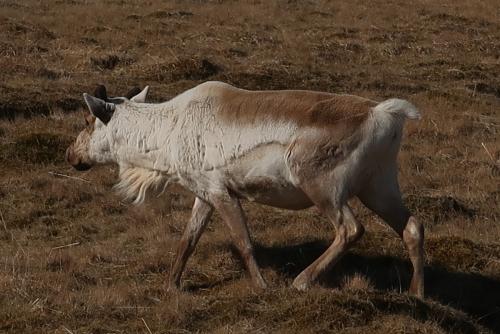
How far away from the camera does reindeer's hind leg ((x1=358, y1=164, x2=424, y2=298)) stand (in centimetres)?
889

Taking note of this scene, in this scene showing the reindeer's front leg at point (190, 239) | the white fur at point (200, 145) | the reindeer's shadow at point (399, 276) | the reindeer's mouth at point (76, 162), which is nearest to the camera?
the white fur at point (200, 145)

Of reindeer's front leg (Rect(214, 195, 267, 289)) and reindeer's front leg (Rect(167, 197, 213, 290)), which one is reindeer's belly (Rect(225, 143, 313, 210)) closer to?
reindeer's front leg (Rect(214, 195, 267, 289))

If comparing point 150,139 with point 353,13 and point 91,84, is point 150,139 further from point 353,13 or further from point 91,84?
point 353,13

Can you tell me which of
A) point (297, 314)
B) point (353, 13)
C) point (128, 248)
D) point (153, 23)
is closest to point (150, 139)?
point (128, 248)

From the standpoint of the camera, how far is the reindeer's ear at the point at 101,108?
10.0m

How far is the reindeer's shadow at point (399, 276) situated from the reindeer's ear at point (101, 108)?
2.11 metres

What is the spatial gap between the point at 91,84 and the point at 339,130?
1011 cm

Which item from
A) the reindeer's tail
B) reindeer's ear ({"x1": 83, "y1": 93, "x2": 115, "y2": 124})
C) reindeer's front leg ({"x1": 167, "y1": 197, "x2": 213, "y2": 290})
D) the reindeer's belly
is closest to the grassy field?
reindeer's front leg ({"x1": 167, "y1": 197, "x2": 213, "y2": 290})

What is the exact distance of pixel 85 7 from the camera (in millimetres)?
27234

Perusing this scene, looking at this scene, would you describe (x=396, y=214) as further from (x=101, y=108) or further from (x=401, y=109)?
(x=101, y=108)

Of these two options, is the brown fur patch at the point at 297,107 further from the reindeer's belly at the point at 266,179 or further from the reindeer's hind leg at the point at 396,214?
the reindeer's hind leg at the point at 396,214

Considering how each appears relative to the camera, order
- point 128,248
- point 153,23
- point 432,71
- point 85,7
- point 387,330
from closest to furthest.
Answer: point 387,330 < point 128,248 < point 432,71 < point 153,23 < point 85,7

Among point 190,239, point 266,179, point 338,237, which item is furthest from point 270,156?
point 190,239

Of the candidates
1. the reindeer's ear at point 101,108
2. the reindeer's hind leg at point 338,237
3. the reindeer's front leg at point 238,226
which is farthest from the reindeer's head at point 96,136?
the reindeer's hind leg at point 338,237
